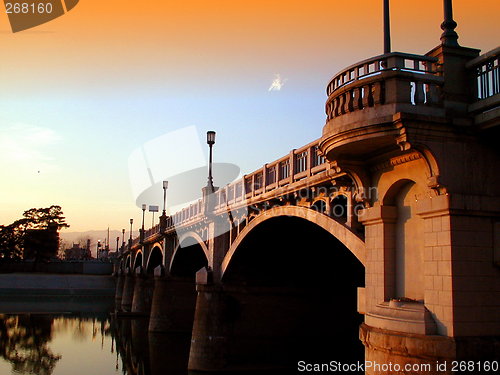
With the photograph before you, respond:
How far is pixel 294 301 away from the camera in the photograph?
87.5 feet

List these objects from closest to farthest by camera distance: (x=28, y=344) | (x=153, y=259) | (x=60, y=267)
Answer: (x=28, y=344) < (x=153, y=259) < (x=60, y=267)

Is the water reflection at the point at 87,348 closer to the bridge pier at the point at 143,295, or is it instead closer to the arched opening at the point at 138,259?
the bridge pier at the point at 143,295

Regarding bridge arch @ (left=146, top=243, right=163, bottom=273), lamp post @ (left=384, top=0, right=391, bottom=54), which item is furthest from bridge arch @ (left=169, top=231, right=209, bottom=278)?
lamp post @ (left=384, top=0, right=391, bottom=54)

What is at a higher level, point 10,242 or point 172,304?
point 10,242

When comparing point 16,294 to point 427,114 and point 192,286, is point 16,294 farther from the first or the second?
point 427,114

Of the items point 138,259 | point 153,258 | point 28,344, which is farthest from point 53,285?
point 28,344

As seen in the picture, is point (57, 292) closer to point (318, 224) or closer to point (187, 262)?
point (187, 262)

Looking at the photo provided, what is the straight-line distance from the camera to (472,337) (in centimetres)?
896

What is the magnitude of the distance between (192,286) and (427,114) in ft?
108

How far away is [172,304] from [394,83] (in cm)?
3300

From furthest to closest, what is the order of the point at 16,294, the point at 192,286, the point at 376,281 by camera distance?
the point at 16,294 < the point at 192,286 < the point at 376,281

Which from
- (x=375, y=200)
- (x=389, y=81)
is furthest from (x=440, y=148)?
(x=375, y=200)

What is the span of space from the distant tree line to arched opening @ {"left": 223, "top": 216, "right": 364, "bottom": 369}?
8128cm

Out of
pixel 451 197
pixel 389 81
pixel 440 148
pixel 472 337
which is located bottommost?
pixel 472 337
